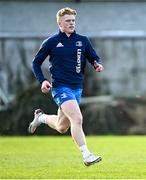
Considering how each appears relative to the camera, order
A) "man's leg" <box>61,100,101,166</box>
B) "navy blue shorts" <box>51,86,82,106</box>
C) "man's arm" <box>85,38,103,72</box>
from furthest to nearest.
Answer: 1. "man's arm" <box>85,38,103,72</box>
2. "navy blue shorts" <box>51,86,82,106</box>
3. "man's leg" <box>61,100,101,166</box>

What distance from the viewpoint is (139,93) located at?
20.8 m

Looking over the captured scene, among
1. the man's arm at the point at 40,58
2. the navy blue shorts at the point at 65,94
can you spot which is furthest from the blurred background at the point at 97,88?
the navy blue shorts at the point at 65,94

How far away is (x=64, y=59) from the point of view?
10484mm

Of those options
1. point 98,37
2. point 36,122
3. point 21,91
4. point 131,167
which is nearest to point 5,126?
point 21,91

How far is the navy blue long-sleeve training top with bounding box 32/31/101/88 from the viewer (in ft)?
34.3

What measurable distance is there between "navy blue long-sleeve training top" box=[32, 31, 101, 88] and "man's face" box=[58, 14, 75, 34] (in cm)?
9

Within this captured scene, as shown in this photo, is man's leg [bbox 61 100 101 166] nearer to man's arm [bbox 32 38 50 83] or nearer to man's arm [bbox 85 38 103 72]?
man's arm [bbox 32 38 50 83]

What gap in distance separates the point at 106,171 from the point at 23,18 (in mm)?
19298

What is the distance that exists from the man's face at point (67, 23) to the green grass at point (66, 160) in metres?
1.78

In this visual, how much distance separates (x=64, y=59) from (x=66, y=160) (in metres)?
2.16

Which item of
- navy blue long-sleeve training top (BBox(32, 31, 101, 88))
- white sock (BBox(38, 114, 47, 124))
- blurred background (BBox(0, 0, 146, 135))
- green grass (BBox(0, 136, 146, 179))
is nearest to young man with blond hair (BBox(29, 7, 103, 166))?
navy blue long-sleeve training top (BBox(32, 31, 101, 88))

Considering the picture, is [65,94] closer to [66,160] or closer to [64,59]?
[64,59]

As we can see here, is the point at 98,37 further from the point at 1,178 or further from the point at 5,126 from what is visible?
the point at 1,178

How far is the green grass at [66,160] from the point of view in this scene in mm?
9883
